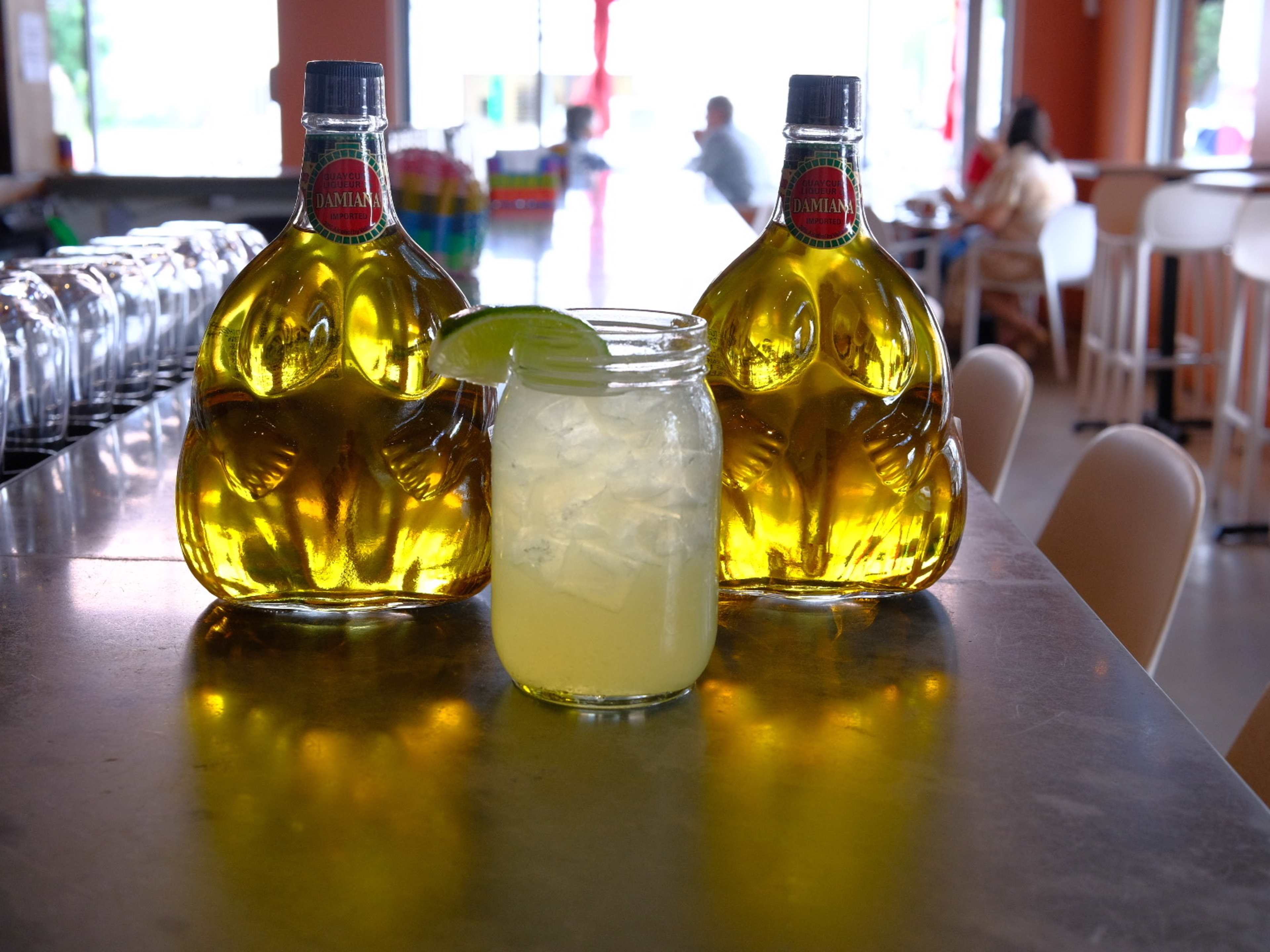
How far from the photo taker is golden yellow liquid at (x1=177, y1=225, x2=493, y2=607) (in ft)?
1.95

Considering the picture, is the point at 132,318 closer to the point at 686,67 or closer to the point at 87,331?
the point at 87,331

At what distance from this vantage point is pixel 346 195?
59 centimetres

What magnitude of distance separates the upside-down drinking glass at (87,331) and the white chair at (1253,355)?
9.96 ft

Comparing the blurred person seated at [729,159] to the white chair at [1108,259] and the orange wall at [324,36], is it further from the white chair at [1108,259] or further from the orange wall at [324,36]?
the white chair at [1108,259]

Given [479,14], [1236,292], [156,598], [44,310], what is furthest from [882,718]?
[479,14]

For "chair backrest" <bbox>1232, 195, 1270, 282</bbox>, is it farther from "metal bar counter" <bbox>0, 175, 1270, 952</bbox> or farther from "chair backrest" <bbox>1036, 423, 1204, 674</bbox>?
"metal bar counter" <bbox>0, 175, 1270, 952</bbox>

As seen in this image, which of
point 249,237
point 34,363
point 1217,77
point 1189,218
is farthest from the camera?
point 1217,77

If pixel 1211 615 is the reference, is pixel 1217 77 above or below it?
above

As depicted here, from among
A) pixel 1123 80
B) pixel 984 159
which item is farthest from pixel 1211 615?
pixel 1123 80

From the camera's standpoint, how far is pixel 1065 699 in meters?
0.55

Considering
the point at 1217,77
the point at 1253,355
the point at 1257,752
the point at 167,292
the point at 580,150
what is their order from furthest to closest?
the point at 1217,77 → the point at 580,150 → the point at 1253,355 → the point at 167,292 → the point at 1257,752

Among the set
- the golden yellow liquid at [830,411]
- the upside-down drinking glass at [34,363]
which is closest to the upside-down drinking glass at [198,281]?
the upside-down drinking glass at [34,363]

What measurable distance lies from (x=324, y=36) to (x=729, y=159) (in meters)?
2.44

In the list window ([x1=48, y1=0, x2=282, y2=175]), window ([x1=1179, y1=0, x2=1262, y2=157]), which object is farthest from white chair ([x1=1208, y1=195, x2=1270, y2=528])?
window ([x1=48, y1=0, x2=282, y2=175])
